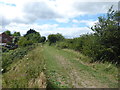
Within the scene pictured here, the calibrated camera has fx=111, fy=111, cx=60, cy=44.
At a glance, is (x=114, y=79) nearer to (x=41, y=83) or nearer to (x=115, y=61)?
(x=115, y=61)

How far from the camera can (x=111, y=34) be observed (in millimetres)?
7727

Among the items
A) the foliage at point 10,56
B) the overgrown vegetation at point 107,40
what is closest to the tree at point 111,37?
the overgrown vegetation at point 107,40

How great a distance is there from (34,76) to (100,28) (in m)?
6.46

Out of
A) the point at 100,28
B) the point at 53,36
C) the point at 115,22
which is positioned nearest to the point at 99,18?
the point at 100,28

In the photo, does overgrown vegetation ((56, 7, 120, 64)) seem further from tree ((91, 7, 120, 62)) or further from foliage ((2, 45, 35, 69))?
foliage ((2, 45, 35, 69))

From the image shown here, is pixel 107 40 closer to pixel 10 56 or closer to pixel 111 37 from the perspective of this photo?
pixel 111 37

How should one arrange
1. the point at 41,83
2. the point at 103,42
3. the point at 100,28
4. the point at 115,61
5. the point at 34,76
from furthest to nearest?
the point at 100,28, the point at 103,42, the point at 115,61, the point at 34,76, the point at 41,83

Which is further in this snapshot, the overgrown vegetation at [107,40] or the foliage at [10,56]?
the foliage at [10,56]

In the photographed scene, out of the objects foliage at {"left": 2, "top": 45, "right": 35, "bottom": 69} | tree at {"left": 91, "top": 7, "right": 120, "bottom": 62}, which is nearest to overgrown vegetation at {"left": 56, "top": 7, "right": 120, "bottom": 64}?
tree at {"left": 91, "top": 7, "right": 120, "bottom": 62}

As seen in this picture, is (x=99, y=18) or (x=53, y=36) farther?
(x=53, y=36)

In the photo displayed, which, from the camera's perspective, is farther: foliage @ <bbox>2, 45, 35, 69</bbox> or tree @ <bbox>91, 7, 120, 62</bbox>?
foliage @ <bbox>2, 45, 35, 69</bbox>

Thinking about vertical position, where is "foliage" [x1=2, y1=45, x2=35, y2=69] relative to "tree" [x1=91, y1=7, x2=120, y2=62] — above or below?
below

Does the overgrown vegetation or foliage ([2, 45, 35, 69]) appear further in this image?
foliage ([2, 45, 35, 69])

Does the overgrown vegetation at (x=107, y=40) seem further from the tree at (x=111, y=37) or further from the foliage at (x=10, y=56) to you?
the foliage at (x=10, y=56)
